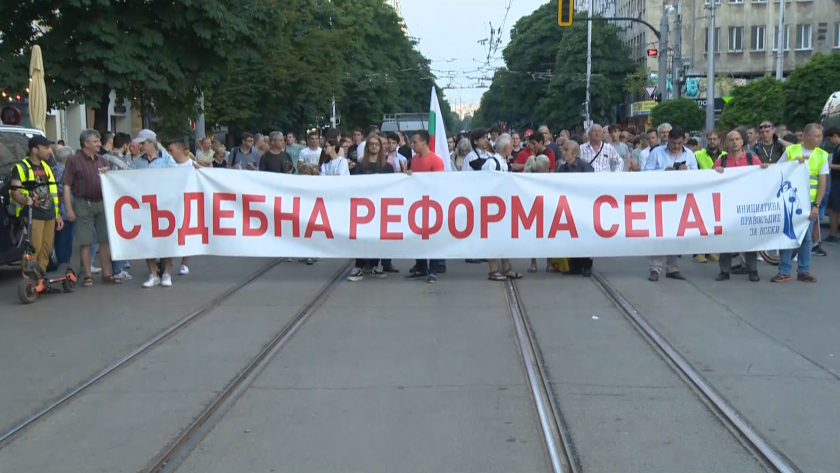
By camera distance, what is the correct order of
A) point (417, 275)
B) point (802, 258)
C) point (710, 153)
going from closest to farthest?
point (802, 258), point (417, 275), point (710, 153)

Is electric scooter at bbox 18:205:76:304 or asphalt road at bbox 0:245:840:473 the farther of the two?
electric scooter at bbox 18:205:76:304

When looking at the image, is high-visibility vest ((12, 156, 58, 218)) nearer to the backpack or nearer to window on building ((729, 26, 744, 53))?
the backpack

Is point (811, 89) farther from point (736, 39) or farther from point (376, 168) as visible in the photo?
point (736, 39)

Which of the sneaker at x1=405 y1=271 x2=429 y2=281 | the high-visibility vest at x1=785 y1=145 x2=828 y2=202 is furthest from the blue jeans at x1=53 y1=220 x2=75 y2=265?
the high-visibility vest at x1=785 y1=145 x2=828 y2=202

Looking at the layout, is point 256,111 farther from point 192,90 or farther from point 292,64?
point 192,90

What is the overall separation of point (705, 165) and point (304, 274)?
5916mm

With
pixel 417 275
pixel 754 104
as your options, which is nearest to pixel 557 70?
pixel 754 104

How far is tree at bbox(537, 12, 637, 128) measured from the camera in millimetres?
75000

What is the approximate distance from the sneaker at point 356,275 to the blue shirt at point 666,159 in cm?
421

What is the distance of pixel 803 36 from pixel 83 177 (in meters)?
63.8

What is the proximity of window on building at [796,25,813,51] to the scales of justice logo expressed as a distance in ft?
195

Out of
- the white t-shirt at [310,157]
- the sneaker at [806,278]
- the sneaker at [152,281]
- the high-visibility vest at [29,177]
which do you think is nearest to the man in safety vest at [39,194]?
the high-visibility vest at [29,177]

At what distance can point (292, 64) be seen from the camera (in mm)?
36594

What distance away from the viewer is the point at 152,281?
11.5 metres
